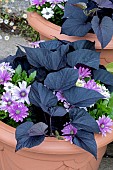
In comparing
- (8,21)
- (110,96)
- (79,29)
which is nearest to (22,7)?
(8,21)

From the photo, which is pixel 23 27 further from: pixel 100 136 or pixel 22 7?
pixel 100 136

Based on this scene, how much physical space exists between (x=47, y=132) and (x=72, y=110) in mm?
151

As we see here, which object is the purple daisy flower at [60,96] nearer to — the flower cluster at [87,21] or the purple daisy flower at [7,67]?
the purple daisy flower at [7,67]

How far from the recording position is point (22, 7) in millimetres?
3729

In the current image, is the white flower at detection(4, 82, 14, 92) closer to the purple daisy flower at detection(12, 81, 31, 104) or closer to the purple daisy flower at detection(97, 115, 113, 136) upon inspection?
the purple daisy flower at detection(12, 81, 31, 104)

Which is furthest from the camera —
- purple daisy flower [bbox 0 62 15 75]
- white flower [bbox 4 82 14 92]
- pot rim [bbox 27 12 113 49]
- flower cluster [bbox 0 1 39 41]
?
flower cluster [bbox 0 1 39 41]

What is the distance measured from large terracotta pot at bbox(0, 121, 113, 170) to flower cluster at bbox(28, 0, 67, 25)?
0.90 meters

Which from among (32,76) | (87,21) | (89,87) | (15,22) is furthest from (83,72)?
(15,22)

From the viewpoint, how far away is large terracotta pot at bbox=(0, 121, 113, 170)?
1.78 meters

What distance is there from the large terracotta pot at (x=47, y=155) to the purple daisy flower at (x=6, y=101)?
82mm

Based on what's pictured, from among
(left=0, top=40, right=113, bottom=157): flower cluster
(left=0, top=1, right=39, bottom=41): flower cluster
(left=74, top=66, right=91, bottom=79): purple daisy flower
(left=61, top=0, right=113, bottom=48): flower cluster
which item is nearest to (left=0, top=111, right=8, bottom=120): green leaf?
(left=0, top=40, right=113, bottom=157): flower cluster

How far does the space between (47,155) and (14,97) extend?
0.27m

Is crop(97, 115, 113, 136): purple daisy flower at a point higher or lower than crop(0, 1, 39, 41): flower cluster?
higher

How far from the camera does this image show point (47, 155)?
1838 mm
